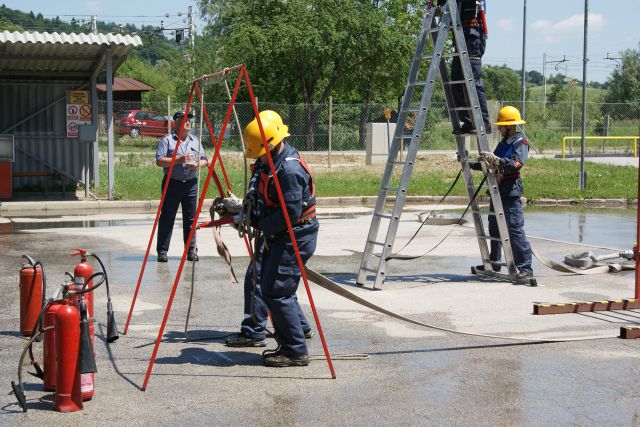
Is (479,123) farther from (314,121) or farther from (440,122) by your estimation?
(440,122)

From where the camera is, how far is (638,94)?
62.0m

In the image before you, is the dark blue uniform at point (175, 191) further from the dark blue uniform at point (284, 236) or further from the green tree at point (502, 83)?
the green tree at point (502, 83)

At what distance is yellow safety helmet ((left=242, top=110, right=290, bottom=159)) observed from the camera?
256 inches

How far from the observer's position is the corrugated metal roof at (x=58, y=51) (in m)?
16.8

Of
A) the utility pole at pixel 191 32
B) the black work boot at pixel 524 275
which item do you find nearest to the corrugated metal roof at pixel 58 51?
the black work boot at pixel 524 275

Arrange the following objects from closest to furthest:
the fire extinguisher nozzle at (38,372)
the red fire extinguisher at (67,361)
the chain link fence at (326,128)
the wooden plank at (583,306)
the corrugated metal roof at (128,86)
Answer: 1. the red fire extinguisher at (67,361)
2. the fire extinguisher nozzle at (38,372)
3. the wooden plank at (583,306)
4. the chain link fence at (326,128)
5. the corrugated metal roof at (128,86)

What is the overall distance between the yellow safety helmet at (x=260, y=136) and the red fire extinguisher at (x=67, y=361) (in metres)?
1.77

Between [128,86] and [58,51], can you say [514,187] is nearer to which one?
[58,51]

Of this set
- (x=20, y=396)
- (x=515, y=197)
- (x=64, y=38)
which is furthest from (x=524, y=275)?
(x=64, y=38)

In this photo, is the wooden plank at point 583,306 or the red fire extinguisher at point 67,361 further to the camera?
the wooden plank at point 583,306

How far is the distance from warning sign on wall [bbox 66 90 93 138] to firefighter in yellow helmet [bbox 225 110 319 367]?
14.0 m

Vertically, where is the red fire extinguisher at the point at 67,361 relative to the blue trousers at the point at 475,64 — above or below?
below

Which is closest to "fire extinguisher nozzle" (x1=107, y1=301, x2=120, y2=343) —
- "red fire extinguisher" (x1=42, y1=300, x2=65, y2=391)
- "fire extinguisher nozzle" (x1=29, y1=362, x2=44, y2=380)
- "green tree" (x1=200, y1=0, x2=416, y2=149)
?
"fire extinguisher nozzle" (x1=29, y1=362, x2=44, y2=380)

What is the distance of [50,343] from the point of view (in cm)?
582
